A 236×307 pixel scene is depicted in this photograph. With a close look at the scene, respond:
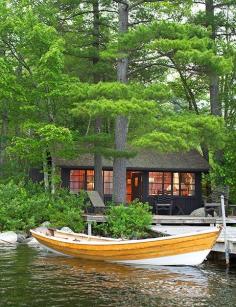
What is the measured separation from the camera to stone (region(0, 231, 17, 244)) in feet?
65.1

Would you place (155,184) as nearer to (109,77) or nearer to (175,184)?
(175,184)

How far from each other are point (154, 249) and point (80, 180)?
521 inches

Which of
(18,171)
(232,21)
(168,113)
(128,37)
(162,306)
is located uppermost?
(232,21)

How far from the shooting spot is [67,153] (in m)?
22.5

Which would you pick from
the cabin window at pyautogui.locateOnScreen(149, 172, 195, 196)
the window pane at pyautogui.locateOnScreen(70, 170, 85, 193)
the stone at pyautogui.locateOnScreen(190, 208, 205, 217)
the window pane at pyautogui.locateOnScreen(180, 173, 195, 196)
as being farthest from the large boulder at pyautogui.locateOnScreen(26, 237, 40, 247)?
the window pane at pyautogui.locateOnScreen(180, 173, 195, 196)

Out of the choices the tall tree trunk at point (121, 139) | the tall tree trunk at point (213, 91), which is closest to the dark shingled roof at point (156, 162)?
the tall tree trunk at point (213, 91)

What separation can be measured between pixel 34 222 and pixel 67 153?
3184 millimetres

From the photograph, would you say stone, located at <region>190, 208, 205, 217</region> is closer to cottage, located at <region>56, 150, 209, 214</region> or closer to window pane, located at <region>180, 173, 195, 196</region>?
cottage, located at <region>56, 150, 209, 214</region>

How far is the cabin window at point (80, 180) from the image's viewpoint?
92.3 feet

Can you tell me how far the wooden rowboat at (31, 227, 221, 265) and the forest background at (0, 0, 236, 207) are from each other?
4.73 metres

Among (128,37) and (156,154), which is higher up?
(128,37)

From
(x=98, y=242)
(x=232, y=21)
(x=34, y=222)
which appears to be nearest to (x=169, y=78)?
(x=232, y=21)

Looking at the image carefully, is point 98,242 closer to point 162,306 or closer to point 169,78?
point 162,306

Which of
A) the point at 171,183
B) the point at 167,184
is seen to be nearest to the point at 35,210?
the point at 167,184
